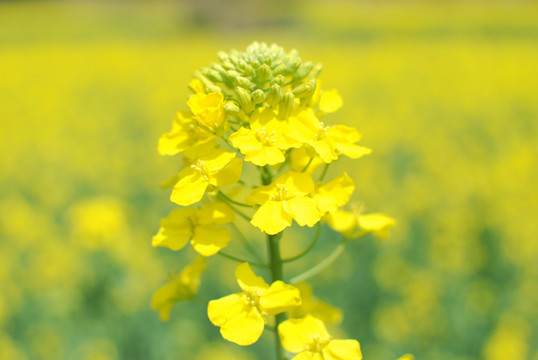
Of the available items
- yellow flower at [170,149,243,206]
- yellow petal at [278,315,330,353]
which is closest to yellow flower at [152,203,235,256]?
yellow flower at [170,149,243,206]

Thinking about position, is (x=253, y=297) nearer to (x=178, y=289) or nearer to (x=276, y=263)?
(x=276, y=263)

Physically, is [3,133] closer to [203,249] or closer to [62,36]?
[203,249]

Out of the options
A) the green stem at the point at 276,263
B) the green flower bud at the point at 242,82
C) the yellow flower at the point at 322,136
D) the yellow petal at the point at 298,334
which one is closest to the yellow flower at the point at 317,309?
the green stem at the point at 276,263

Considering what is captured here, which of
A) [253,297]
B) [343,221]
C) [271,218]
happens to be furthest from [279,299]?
[343,221]

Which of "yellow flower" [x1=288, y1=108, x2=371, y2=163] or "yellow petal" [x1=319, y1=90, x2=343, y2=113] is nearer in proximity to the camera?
"yellow flower" [x1=288, y1=108, x2=371, y2=163]

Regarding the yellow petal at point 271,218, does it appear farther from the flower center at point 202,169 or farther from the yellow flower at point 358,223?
the yellow flower at point 358,223

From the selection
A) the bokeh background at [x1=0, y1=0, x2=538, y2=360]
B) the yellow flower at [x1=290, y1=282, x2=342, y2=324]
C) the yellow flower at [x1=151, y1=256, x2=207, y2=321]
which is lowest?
the bokeh background at [x1=0, y1=0, x2=538, y2=360]

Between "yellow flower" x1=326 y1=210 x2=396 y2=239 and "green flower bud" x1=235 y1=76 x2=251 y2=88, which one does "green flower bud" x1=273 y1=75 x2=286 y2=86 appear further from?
"yellow flower" x1=326 y1=210 x2=396 y2=239
